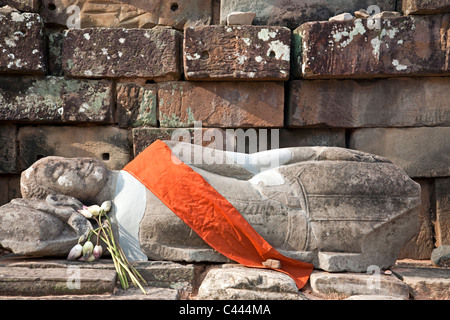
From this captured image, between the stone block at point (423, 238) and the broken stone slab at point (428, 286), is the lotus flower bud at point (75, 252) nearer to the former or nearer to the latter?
the broken stone slab at point (428, 286)

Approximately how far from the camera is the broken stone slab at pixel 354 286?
284 cm

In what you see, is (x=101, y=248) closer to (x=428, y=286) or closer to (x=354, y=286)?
(x=354, y=286)

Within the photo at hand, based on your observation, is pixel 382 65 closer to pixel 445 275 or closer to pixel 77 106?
pixel 445 275

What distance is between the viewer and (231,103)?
14.0 ft

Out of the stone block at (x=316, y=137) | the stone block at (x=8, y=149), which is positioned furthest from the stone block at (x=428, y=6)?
the stone block at (x=8, y=149)

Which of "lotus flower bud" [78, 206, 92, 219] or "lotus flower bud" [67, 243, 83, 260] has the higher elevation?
"lotus flower bud" [78, 206, 92, 219]

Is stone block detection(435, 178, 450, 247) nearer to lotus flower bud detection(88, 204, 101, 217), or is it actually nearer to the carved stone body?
the carved stone body

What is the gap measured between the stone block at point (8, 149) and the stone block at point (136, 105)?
968 millimetres

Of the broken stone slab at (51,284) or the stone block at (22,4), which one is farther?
the stone block at (22,4)

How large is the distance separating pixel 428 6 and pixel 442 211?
1.79 m

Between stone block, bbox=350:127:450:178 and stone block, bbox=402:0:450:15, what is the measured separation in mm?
1007

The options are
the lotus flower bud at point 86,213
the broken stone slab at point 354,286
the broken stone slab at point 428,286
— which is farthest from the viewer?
the lotus flower bud at point 86,213

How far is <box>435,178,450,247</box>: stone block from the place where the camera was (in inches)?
169

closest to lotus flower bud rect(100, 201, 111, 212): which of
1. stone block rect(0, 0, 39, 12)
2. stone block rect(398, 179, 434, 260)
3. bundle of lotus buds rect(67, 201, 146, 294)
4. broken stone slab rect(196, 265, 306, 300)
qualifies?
bundle of lotus buds rect(67, 201, 146, 294)
